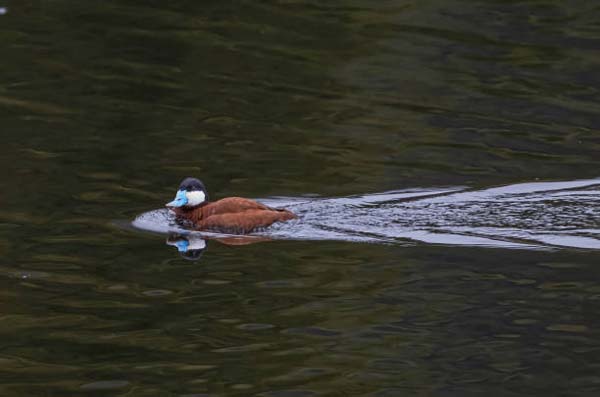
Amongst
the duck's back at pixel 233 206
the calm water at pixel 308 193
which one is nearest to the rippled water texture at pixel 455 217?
the calm water at pixel 308 193

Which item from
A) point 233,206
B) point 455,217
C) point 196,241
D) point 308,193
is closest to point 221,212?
point 233,206

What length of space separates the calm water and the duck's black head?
0.28 metres

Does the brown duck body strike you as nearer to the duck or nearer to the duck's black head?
the duck

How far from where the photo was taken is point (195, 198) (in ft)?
44.8

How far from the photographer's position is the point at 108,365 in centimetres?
984

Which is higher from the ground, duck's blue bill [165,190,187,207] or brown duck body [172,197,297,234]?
duck's blue bill [165,190,187,207]

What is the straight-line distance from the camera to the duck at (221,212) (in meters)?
13.3

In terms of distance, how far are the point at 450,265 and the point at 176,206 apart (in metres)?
2.90

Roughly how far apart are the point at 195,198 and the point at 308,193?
1549 millimetres

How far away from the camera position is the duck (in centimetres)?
1327

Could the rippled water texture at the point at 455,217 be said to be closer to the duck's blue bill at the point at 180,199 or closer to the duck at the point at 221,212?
the duck at the point at 221,212

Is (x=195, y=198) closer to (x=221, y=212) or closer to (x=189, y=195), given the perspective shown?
(x=189, y=195)

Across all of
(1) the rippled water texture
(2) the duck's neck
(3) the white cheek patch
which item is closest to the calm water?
(1) the rippled water texture

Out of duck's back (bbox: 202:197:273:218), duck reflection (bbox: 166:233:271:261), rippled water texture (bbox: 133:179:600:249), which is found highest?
duck's back (bbox: 202:197:273:218)
